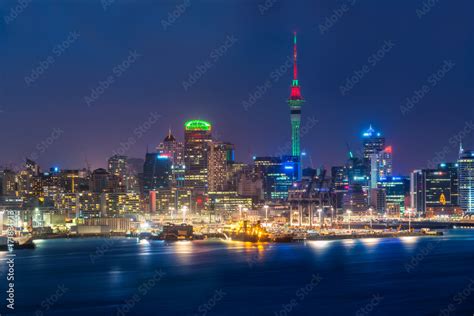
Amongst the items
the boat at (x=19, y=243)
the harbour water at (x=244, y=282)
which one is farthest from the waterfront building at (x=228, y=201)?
the harbour water at (x=244, y=282)

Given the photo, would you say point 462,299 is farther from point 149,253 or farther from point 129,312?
point 149,253

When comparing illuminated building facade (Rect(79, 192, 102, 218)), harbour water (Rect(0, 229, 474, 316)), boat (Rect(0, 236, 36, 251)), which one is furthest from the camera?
illuminated building facade (Rect(79, 192, 102, 218))

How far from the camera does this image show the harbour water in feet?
156

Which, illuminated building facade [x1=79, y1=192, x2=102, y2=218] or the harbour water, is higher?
illuminated building facade [x1=79, y1=192, x2=102, y2=218]

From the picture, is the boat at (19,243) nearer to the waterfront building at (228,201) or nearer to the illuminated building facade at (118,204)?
the illuminated building facade at (118,204)

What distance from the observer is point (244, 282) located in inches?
2290

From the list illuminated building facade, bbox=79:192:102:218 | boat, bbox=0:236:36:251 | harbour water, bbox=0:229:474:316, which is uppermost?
illuminated building facade, bbox=79:192:102:218

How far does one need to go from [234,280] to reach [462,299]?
1497 centimetres

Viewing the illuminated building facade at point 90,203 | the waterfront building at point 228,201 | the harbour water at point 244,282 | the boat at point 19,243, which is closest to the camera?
the harbour water at point 244,282

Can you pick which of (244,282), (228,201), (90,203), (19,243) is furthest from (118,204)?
(244,282)

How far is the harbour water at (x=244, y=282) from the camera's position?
1870 inches

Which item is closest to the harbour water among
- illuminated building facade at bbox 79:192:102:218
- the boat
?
the boat

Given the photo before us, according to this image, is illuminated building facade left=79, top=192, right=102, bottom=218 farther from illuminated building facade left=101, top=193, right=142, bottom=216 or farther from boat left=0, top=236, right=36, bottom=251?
boat left=0, top=236, right=36, bottom=251

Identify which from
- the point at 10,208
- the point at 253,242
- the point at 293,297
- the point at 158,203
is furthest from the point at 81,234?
the point at 293,297
